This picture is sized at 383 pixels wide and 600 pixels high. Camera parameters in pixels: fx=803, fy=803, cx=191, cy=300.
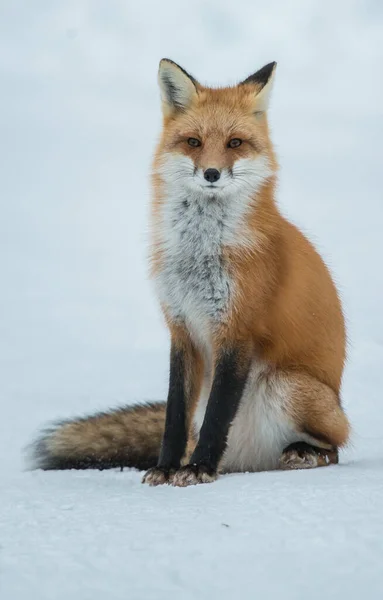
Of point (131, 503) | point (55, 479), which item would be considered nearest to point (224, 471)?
point (55, 479)

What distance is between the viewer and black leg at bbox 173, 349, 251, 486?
14.0 ft

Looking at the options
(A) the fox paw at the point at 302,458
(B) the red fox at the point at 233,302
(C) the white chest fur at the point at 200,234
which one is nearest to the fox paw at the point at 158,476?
(B) the red fox at the point at 233,302

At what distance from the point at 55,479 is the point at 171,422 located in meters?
0.72

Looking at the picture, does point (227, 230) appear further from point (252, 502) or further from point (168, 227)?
point (252, 502)

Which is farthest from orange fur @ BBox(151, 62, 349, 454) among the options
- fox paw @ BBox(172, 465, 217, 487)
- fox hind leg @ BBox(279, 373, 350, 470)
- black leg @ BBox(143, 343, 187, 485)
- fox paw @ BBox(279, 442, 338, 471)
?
fox paw @ BBox(172, 465, 217, 487)

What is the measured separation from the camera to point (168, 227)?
4.60 meters

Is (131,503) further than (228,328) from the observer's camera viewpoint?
No

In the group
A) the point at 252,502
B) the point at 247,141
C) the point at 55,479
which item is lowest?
the point at 55,479

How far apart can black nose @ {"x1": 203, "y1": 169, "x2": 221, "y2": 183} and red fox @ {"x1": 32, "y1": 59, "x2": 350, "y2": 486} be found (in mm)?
12

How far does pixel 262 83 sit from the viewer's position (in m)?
4.76

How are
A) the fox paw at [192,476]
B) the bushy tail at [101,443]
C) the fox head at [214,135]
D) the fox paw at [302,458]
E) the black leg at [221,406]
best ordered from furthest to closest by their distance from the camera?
the bushy tail at [101,443] < the fox paw at [302,458] < the fox head at [214,135] < the black leg at [221,406] < the fox paw at [192,476]

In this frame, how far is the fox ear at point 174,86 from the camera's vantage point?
4639 millimetres

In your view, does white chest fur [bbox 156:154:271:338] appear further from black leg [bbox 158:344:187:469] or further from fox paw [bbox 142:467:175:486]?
fox paw [bbox 142:467:175:486]

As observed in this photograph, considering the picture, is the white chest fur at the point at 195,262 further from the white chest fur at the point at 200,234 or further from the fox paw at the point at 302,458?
the fox paw at the point at 302,458
